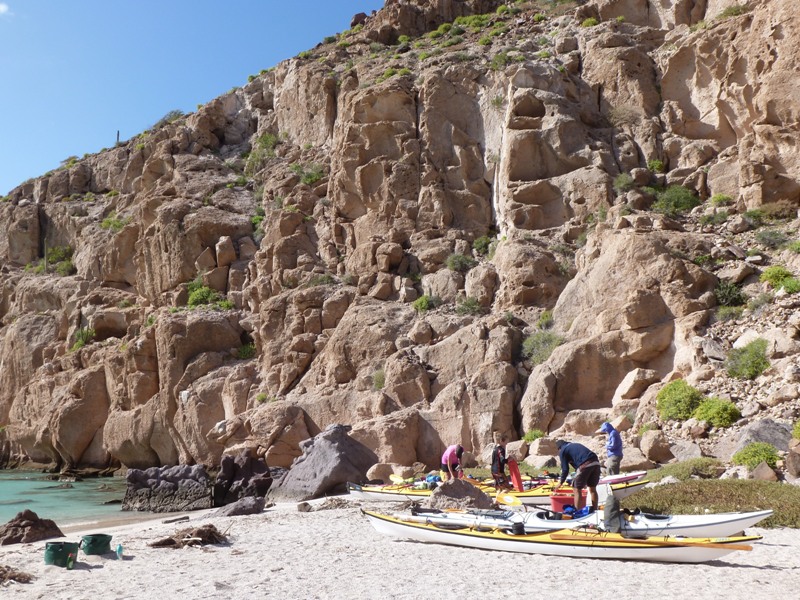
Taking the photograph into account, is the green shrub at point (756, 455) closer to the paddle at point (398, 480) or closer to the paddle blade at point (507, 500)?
the paddle blade at point (507, 500)

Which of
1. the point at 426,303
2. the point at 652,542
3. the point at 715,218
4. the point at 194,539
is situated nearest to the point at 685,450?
the point at 652,542

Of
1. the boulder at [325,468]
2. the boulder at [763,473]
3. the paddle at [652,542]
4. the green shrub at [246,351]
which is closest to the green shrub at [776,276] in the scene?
the boulder at [763,473]

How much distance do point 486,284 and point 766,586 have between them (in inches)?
725

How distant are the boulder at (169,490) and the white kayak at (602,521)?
11.1 metres

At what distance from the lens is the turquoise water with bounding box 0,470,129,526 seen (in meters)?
20.3

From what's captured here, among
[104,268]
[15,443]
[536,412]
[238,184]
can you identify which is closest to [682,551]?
[536,412]

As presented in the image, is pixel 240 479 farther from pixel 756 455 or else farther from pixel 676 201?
pixel 676 201

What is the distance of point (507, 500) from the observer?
531 inches

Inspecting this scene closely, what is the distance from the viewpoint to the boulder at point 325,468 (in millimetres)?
18922

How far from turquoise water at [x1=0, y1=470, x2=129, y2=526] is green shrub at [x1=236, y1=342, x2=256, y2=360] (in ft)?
24.1

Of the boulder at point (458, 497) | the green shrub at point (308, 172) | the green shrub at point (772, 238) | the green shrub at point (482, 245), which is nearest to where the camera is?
the boulder at point (458, 497)

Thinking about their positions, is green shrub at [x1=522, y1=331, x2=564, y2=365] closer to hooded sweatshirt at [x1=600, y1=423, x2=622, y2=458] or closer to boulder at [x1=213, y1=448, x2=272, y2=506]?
hooded sweatshirt at [x1=600, y1=423, x2=622, y2=458]

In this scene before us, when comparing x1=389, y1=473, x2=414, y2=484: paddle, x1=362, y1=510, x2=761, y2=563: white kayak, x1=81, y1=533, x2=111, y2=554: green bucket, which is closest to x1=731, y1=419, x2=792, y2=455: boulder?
x1=362, y1=510, x2=761, y2=563: white kayak

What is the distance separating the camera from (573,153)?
1099 inches
